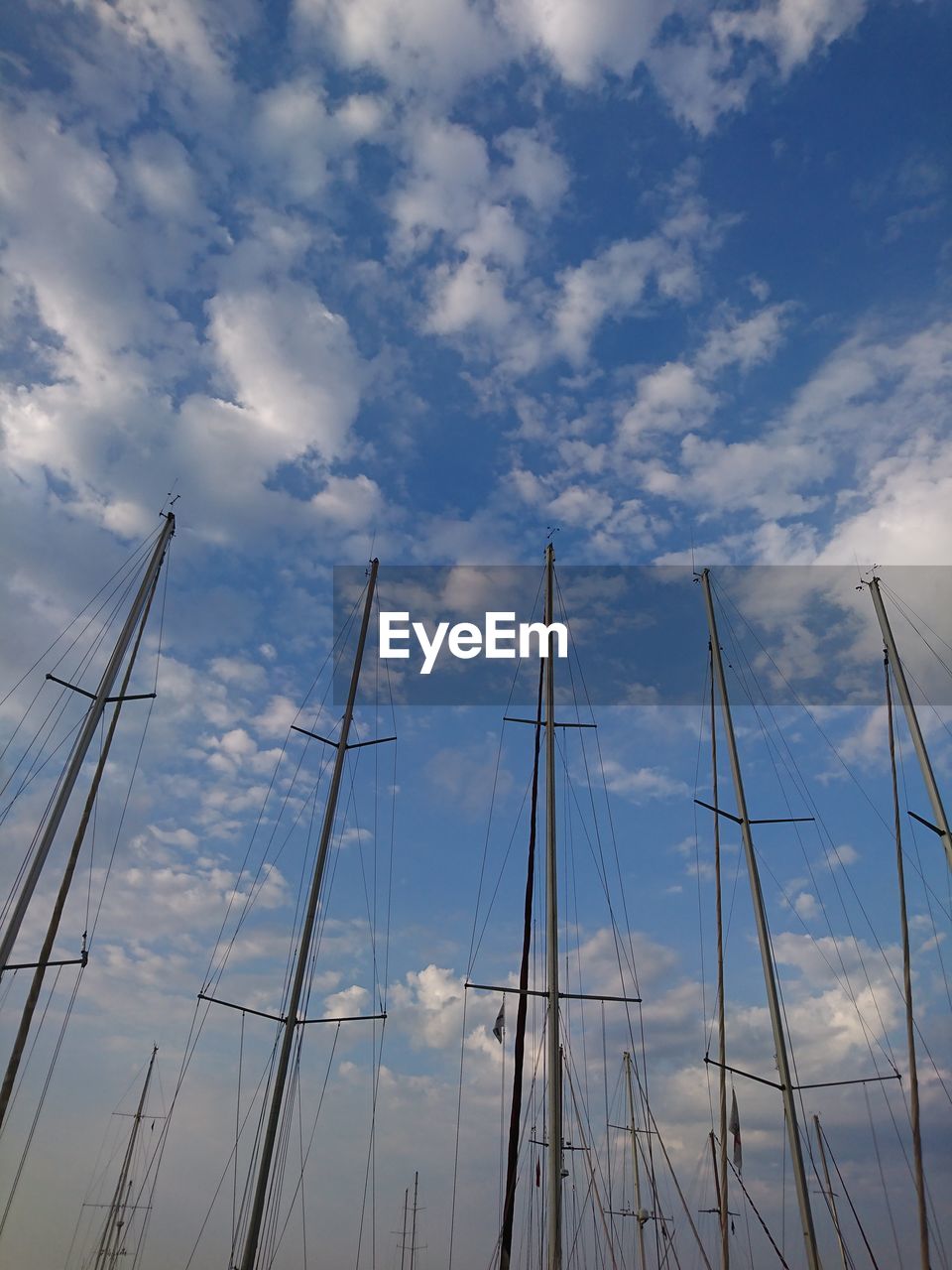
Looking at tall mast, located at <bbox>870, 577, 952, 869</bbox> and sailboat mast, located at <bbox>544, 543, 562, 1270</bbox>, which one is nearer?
sailboat mast, located at <bbox>544, 543, 562, 1270</bbox>

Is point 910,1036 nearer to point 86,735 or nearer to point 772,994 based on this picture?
point 772,994

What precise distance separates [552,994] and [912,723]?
1716 centimetres

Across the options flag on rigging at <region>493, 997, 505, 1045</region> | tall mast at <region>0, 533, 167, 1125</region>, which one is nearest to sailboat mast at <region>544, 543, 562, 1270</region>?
flag on rigging at <region>493, 997, 505, 1045</region>

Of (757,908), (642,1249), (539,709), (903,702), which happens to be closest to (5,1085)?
(539,709)

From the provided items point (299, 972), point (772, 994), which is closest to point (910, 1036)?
point (772, 994)

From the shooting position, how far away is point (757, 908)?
3092 centimetres

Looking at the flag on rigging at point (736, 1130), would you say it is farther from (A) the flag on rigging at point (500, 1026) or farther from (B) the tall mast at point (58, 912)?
(B) the tall mast at point (58, 912)

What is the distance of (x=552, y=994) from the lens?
2909cm

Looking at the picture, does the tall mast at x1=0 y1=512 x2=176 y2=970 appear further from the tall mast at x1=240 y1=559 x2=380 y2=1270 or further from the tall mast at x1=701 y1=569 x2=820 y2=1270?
the tall mast at x1=701 y1=569 x2=820 y2=1270

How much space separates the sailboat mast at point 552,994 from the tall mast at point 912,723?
13.5 meters

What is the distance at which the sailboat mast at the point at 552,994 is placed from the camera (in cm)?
2500

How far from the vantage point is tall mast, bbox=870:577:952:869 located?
2964cm

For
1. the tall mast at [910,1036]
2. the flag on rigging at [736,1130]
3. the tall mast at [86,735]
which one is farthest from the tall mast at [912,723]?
the tall mast at [86,735]

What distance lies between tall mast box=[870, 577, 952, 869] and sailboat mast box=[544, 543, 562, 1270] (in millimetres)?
13486
